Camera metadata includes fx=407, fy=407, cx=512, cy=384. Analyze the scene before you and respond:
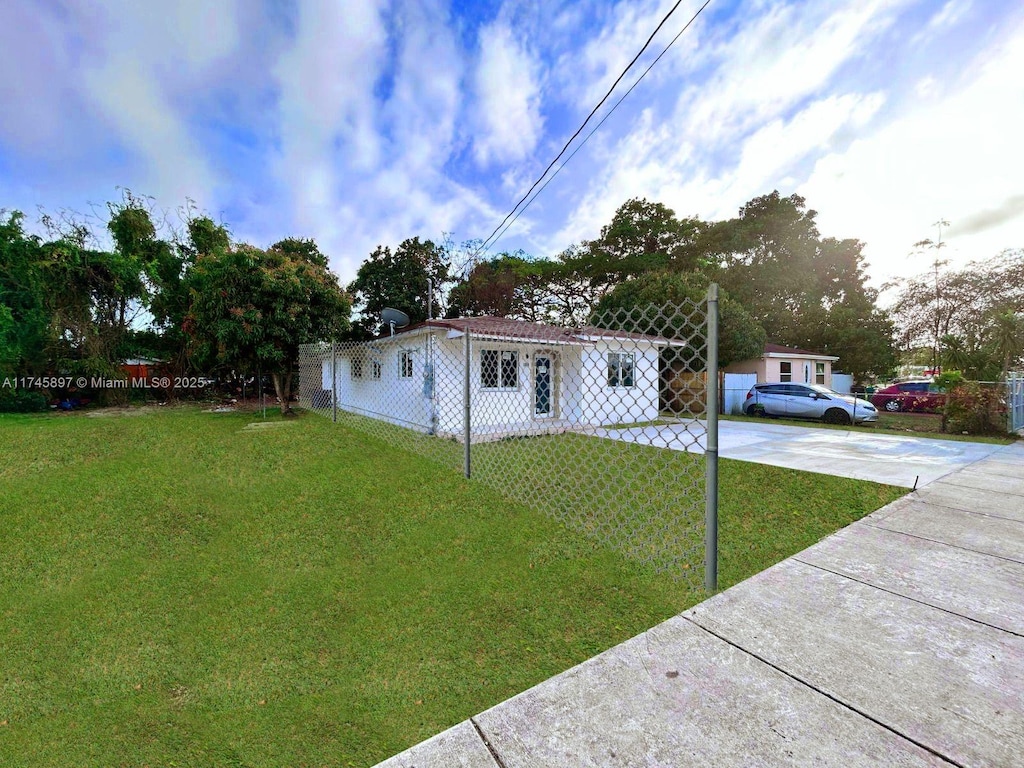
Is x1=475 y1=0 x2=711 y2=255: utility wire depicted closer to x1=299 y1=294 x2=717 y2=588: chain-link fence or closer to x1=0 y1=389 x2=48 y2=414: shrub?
x1=299 y1=294 x2=717 y2=588: chain-link fence

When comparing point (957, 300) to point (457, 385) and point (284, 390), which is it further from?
point (284, 390)

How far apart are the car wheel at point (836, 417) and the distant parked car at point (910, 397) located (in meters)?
5.15

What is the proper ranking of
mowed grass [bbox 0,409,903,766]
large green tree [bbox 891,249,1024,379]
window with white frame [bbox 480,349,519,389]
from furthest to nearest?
1. large green tree [bbox 891,249,1024,379]
2. window with white frame [bbox 480,349,519,389]
3. mowed grass [bbox 0,409,903,766]

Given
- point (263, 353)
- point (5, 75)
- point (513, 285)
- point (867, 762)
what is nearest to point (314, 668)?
point (867, 762)

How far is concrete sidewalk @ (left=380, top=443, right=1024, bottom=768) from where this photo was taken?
1.18 meters

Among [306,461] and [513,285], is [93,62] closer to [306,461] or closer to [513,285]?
[306,461]

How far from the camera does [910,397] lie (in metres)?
14.3

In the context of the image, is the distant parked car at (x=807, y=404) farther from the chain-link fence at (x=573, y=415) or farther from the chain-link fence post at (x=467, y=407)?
the chain-link fence post at (x=467, y=407)

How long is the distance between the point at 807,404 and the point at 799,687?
12.6m

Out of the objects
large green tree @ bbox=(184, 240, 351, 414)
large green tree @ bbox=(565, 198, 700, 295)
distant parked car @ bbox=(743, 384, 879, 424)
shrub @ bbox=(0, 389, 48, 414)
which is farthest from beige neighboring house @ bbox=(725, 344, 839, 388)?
shrub @ bbox=(0, 389, 48, 414)

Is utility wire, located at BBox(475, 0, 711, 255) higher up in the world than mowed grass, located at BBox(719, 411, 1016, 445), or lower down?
higher up

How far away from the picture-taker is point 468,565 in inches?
107


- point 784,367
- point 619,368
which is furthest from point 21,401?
point 784,367

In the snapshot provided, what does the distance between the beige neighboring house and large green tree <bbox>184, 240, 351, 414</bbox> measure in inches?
568
